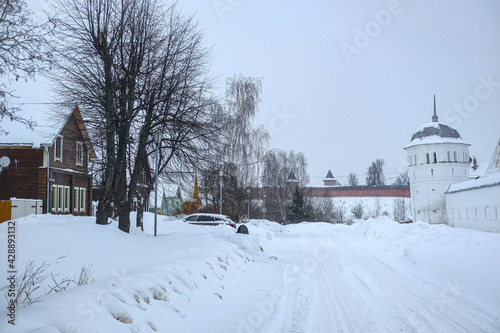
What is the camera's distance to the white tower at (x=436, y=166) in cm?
5931

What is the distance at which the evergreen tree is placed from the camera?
60.7 m

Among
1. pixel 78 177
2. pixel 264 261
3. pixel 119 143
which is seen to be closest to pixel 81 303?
pixel 264 261

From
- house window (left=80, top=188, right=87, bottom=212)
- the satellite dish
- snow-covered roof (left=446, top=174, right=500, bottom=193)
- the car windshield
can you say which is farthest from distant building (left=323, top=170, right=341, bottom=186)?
the satellite dish

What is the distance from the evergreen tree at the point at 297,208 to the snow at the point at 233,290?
4689 cm

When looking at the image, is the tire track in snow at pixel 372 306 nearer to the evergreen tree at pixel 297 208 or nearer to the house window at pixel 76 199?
the house window at pixel 76 199

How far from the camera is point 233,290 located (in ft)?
28.3

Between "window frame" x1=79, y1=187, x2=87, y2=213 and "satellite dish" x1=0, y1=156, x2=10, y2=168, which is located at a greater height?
"satellite dish" x1=0, y1=156, x2=10, y2=168

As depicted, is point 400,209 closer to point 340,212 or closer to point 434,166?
point 340,212

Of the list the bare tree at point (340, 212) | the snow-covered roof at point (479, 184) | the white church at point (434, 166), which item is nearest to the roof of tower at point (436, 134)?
the white church at point (434, 166)

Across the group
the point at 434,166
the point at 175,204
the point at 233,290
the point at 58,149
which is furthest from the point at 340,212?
the point at 233,290

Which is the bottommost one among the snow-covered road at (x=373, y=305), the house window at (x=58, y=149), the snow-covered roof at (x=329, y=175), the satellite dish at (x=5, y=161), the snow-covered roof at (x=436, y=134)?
the snow-covered road at (x=373, y=305)

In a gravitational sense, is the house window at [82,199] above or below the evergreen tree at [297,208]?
above

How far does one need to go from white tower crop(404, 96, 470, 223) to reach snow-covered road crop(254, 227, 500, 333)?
52.9 m

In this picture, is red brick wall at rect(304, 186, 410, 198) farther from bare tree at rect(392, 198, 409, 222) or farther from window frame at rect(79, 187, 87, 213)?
window frame at rect(79, 187, 87, 213)
